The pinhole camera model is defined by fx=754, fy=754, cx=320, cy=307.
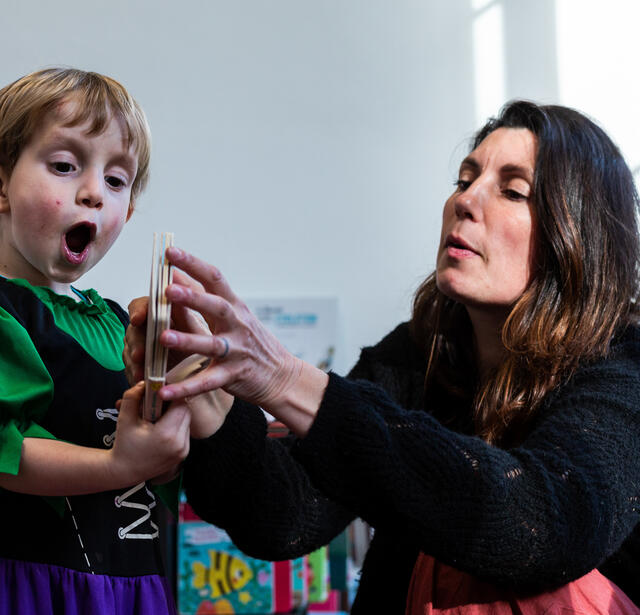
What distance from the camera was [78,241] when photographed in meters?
0.97

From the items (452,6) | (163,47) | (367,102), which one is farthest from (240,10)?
(452,6)

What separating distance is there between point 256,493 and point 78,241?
42 centimetres

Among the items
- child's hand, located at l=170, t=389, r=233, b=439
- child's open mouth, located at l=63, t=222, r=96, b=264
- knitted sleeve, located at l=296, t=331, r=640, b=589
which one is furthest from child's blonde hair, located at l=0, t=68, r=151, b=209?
knitted sleeve, located at l=296, t=331, r=640, b=589

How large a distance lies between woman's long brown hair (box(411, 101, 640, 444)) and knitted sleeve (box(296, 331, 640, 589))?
0.69 feet

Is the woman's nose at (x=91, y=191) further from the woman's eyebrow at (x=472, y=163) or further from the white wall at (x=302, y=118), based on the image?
the white wall at (x=302, y=118)

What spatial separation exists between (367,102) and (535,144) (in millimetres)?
1997

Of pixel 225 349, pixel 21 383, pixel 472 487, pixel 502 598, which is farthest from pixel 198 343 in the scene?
pixel 502 598

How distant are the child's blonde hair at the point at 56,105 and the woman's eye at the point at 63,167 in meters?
0.05

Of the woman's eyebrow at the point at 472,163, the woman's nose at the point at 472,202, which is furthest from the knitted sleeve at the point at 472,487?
the woman's eyebrow at the point at 472,163

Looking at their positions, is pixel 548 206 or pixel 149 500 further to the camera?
pixel 548 206

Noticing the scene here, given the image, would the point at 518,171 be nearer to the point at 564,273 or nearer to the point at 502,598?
the point at 564,273

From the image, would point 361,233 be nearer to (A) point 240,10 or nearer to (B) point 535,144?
(A) point 240,10

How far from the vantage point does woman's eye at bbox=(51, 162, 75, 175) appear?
94 cm

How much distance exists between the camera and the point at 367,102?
10.5 feet
